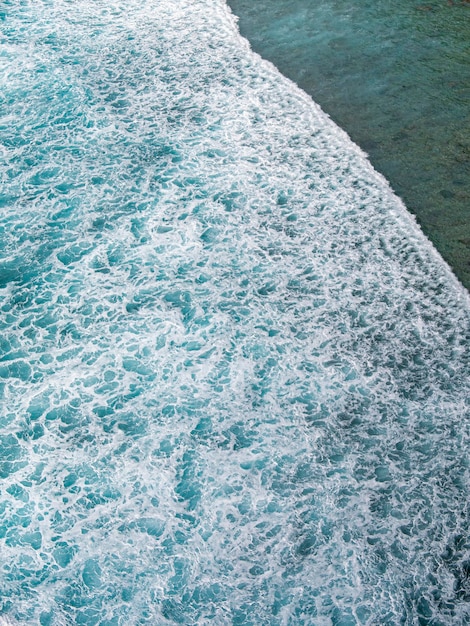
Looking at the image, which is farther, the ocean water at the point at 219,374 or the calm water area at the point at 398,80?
the calm water area at the point at 398,80

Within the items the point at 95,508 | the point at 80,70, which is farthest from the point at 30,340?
the point at 80,70

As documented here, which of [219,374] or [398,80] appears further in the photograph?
[398,80]

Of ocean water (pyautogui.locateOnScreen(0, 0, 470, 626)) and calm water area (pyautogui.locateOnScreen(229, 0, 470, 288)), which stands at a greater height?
calm water area (pyautogui.locateOnScreen(229, 0, 470, 288))

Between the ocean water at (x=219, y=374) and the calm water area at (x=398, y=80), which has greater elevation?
the calm water area at (x=398, y=80)

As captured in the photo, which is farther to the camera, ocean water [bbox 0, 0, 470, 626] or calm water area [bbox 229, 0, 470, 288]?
calm water area [bbox 229, 0, 470, 288]
